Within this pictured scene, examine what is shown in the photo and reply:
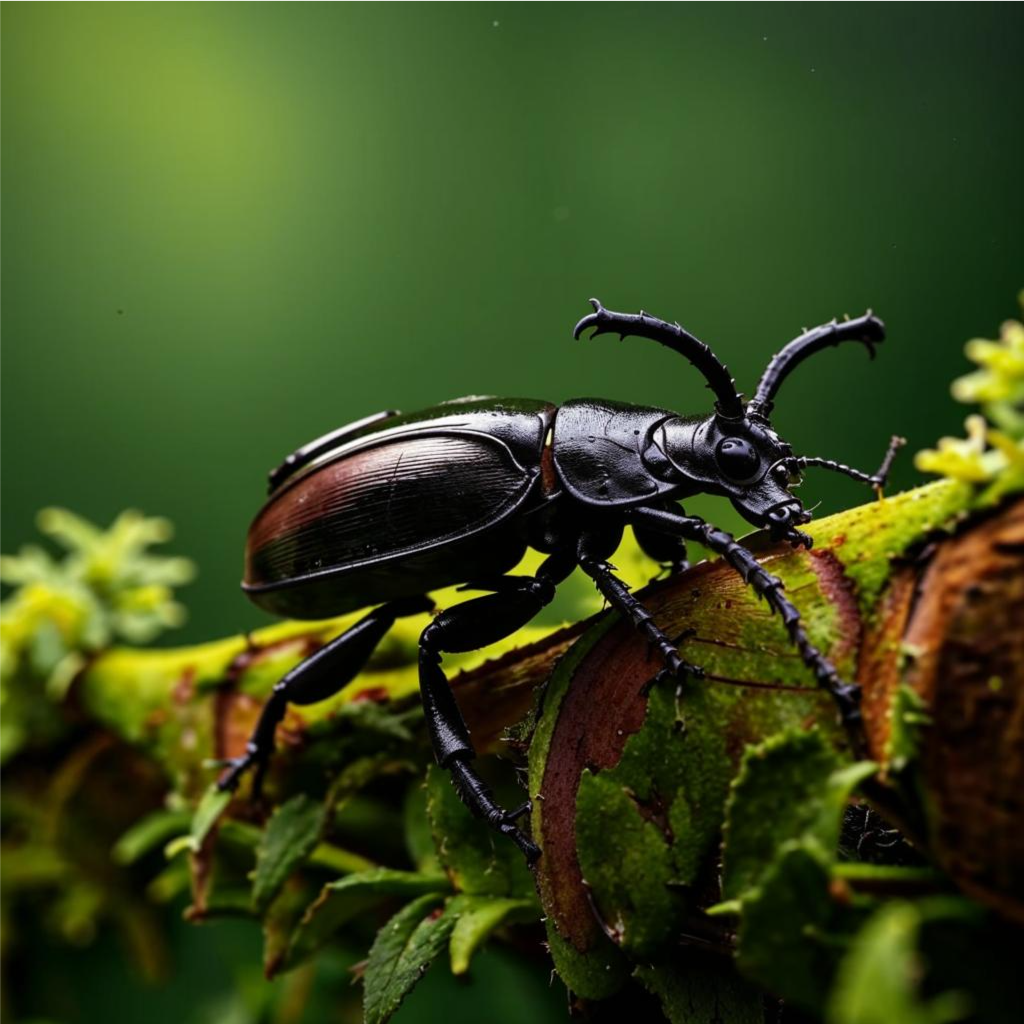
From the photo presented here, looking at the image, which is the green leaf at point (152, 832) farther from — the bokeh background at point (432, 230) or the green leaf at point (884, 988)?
the green leaf at point (884, 988)

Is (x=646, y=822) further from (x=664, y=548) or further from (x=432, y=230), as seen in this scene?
(x=432, y=230)

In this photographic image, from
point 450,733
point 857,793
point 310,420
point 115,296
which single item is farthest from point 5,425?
point 857,793

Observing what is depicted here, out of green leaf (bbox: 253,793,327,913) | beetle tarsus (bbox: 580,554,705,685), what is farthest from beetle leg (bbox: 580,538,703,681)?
green leaf (bbox: 253,793,327,913)

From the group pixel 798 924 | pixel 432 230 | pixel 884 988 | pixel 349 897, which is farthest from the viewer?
pixel 432 230

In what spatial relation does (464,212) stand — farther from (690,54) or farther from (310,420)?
(310,420)

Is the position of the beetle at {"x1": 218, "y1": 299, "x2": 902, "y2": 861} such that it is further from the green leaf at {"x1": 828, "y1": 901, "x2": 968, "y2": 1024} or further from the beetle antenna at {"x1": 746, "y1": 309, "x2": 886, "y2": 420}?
the green leaf at {"x1": 828, "y1": 901, "x2": 968, "y2": 1024}

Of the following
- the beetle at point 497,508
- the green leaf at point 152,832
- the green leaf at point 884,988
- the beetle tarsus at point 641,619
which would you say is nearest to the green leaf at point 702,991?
the beetle at point 497,508

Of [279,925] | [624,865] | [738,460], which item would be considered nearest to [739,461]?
[738,460]
